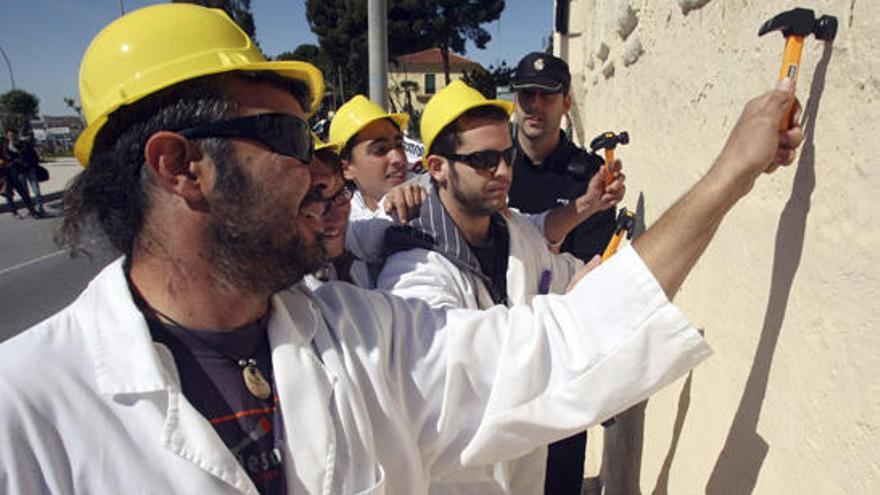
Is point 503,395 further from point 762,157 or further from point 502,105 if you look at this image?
point 502,105

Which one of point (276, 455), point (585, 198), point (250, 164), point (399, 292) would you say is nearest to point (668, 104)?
point (585, 198)

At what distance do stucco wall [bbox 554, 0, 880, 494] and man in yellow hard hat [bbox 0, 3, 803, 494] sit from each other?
0.40ft

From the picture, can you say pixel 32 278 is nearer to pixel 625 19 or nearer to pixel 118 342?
pixel 625 19

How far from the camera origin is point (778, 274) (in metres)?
1.25

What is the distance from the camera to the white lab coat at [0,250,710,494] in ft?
3.35

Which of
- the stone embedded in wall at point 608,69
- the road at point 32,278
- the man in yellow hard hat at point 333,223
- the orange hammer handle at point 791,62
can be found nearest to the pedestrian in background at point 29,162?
the road at point 32,278

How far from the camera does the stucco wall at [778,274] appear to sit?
981 mm

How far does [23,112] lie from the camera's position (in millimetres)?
39219

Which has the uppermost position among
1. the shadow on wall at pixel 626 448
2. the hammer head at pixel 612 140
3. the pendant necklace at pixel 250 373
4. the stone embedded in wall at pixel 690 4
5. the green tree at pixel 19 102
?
the stone embedded in wall at pixel 690 4

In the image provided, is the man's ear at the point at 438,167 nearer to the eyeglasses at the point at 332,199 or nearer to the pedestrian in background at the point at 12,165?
the eyeglasses at the point at 332,199

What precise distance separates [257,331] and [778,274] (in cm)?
109

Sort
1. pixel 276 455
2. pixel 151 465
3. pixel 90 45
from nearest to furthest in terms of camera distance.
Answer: pixel 151 465 → pixel 276 455 → pixel 90 45

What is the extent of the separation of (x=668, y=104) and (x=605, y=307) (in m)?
1.16

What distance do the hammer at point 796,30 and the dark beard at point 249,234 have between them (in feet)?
3.22
